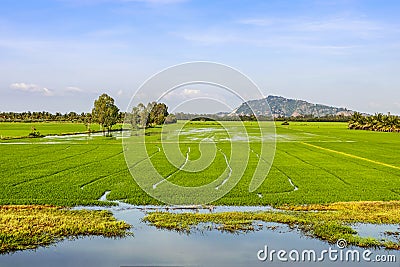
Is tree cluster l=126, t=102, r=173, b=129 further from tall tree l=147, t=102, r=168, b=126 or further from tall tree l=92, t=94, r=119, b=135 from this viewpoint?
tall tree l=92, t=94, r=119, b=135

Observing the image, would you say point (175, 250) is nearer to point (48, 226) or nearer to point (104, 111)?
point (48, 226)

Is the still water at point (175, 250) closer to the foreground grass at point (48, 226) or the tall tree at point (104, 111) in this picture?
the foreground grass at point (48, 226)

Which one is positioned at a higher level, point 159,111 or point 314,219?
point 159,111

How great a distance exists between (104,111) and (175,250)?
172 feet

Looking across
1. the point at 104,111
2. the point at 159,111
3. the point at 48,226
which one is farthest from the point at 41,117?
the point at 48,226

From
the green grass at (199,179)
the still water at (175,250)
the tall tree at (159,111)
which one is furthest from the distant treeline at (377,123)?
the still water at (175,250)

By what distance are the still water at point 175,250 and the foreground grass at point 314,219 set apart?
13.7 inches

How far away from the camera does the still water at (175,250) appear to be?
31.5 feet

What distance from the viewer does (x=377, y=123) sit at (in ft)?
276

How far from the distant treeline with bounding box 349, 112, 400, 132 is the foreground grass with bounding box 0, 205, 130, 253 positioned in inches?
2910

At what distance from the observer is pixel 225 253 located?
10.2 meters

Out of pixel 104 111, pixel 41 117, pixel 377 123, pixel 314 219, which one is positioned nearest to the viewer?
pixel 314 219

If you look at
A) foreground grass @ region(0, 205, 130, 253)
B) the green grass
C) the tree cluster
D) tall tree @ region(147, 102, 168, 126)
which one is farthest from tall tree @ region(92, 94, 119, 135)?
foreground grass @ region(0, 205, 130, 253)

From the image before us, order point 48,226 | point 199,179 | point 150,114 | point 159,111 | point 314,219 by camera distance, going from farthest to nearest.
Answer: point 150,114 < point 159,111 < point 199,179 < point 314,219 < point 48,226
